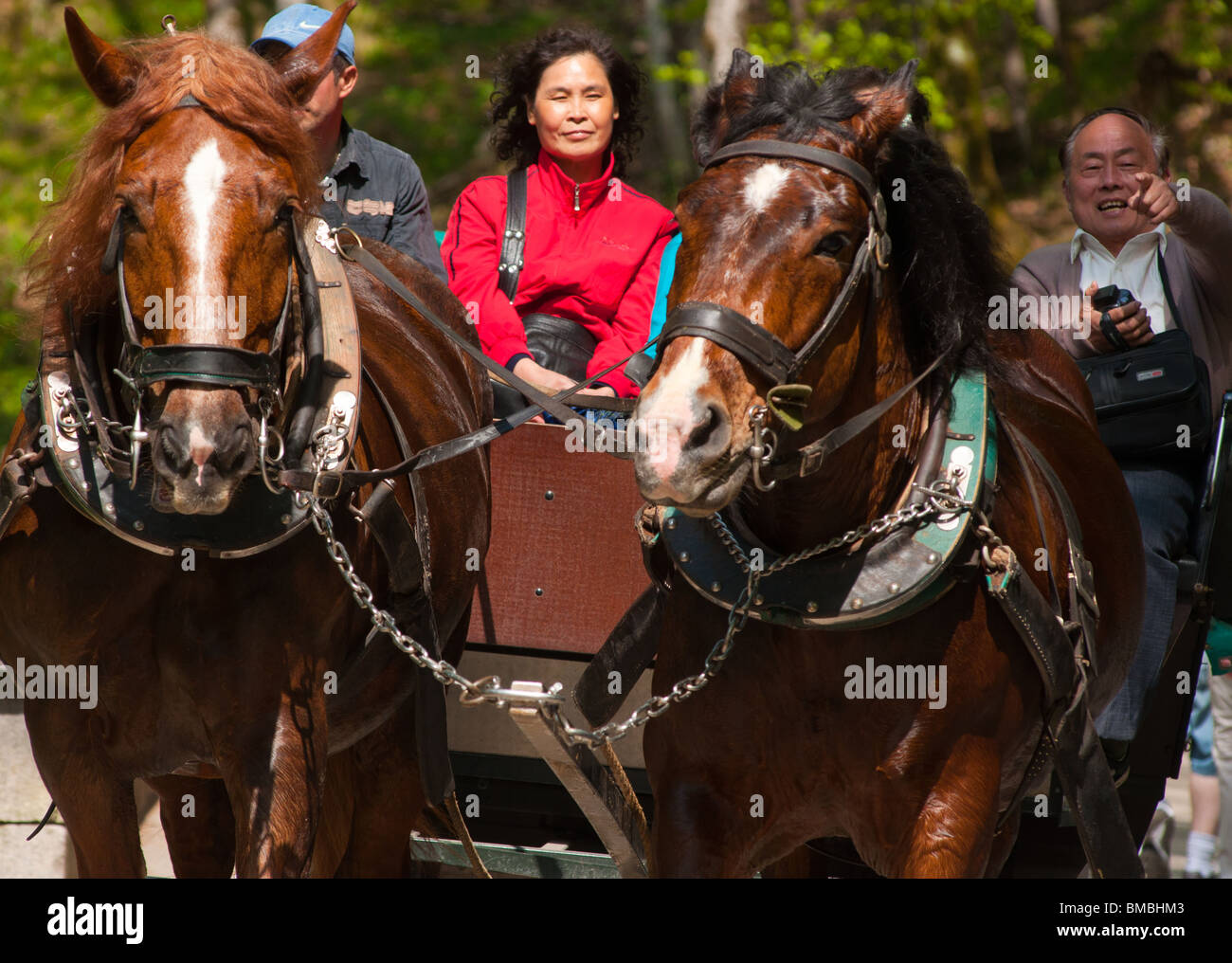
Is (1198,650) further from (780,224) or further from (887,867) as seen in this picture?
(780,224)

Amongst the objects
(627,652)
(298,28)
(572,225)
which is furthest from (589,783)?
(298,28)

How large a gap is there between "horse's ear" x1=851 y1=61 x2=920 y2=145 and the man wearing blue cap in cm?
202

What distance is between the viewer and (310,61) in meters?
2.87

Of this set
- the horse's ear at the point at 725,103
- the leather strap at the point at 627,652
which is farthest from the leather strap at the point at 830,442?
the leather strap at the point at 627,652

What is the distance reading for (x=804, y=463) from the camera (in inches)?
Result: 94.7

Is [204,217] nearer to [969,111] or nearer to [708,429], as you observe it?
[708,429]

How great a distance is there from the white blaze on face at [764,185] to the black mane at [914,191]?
146 mm

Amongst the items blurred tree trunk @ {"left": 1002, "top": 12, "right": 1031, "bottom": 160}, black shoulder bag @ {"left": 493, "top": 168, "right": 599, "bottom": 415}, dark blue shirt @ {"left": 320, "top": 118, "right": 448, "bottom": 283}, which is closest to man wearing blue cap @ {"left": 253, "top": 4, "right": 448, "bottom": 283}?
dark blue shirt @ {"left": 320, "top": 118, "right": 448, "bottom": 283}

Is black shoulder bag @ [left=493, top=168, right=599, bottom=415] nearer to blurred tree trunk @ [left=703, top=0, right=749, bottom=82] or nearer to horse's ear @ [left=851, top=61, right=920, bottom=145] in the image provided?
horse's ear @ [left=851, top=61, right=920, bottom=145]

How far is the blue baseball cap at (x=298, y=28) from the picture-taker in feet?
13.2

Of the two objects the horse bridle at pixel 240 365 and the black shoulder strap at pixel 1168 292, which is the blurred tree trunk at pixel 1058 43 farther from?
the horse bridle at pixel 240 365

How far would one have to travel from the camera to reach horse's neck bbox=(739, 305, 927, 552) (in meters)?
2.57
